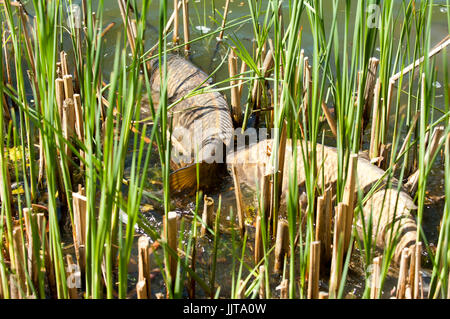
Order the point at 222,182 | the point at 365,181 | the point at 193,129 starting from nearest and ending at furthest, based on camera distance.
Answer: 1. the point at 365,181
2. the point at 222,182
3. the point at 193,129

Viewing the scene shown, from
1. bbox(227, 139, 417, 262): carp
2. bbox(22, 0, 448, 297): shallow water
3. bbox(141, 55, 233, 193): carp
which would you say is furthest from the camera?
bbox(141, 55, 233, 193): carp

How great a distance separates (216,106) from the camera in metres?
5.04

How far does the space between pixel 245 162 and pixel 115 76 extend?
8.60ft

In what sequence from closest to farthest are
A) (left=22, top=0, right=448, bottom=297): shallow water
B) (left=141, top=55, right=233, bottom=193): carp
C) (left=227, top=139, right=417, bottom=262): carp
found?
(left=22, top=0, right=448, bottom=297): shallow water < (left=227, top=139, right=417, bottom=262): carp < (left=141, top=55, right=233, bottom=193): carp

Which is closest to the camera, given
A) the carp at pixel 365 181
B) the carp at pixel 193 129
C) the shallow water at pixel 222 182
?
the shallow water at pixel 222 182

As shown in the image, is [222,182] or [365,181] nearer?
[365,181]

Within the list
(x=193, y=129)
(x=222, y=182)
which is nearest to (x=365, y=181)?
(x=222, y=182)

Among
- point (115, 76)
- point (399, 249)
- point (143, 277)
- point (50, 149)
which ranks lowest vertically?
point (399, 249)

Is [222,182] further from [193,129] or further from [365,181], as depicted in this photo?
[365,181]

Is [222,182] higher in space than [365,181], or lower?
lower

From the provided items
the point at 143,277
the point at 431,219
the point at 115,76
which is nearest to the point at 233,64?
the point at 431,219

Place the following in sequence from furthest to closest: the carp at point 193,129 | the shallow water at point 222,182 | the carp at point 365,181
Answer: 1. the carp at point 193,129
2. the carp at point 365,181
3. the shallow water at point 222,182

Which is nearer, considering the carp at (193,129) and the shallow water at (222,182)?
the shallow water at (222,182)

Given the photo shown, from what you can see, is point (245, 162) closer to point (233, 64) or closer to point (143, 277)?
point (233, 64)
